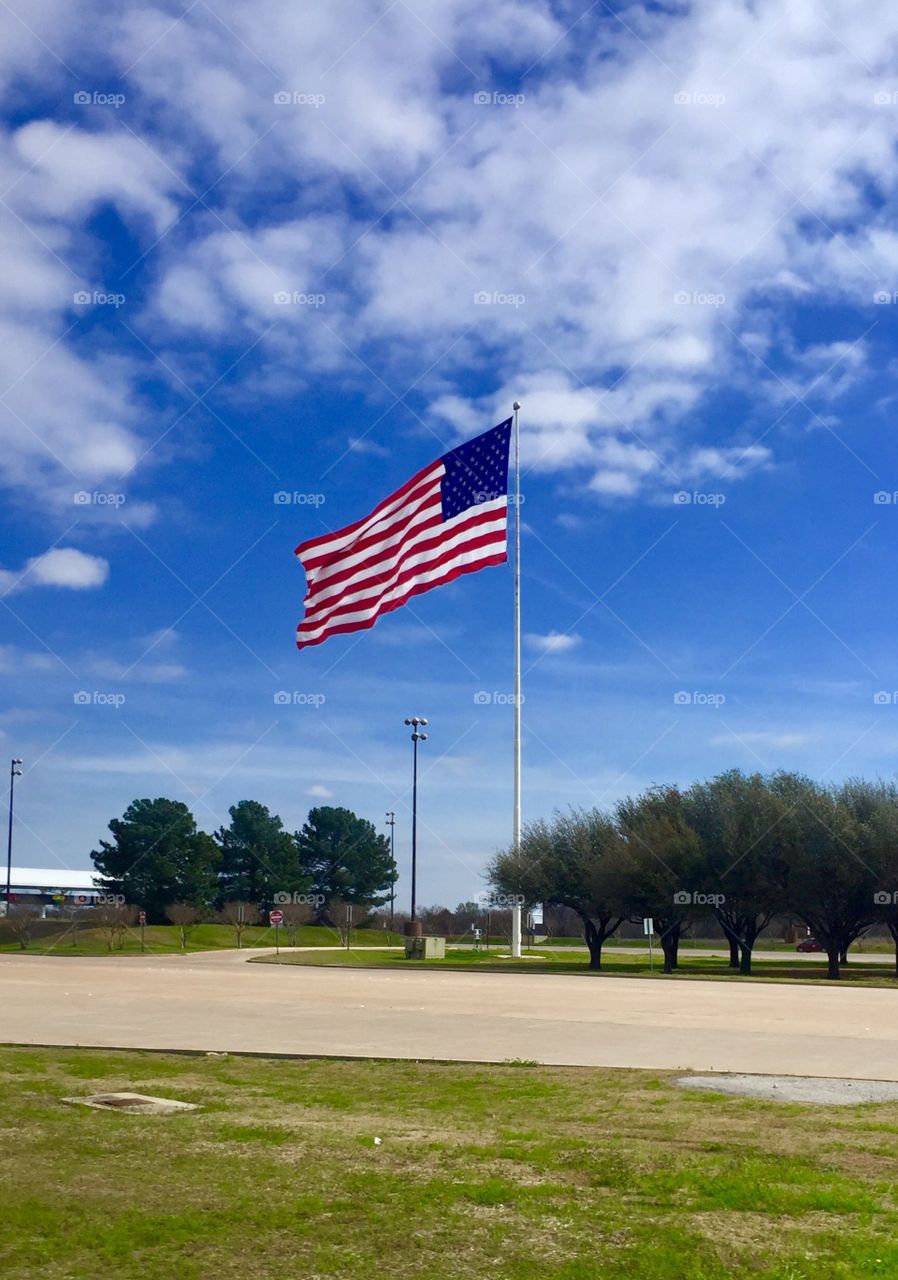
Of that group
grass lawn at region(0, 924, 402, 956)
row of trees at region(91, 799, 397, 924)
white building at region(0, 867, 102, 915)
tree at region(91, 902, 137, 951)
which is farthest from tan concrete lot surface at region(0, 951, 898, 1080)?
white building at region(0, 867, 102, 915)

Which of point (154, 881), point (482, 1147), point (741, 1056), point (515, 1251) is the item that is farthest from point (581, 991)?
point (154, 881)

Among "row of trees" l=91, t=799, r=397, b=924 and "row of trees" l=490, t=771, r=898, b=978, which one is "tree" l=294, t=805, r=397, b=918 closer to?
"row of trees" l=91, t=799, r=397, b=924

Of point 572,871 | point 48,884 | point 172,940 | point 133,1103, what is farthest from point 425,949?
point 48,884

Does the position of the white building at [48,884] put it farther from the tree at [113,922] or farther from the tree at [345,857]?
the tree at [113,922]

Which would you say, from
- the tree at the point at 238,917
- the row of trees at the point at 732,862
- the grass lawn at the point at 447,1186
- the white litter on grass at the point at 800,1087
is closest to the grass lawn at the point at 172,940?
the tree at the point at 238,917

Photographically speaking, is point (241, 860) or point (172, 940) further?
point (241, 860)

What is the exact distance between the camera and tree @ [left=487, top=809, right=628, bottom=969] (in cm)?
5112

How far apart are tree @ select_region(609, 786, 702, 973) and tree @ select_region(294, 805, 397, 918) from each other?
7143cm

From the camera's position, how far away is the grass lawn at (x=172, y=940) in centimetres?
6769

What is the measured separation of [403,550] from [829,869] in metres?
24.4

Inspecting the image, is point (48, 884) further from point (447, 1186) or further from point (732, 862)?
point (447, 1186)

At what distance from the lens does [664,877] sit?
49562mm

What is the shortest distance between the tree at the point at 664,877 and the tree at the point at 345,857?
71.4 m

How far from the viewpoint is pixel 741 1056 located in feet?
50.7
